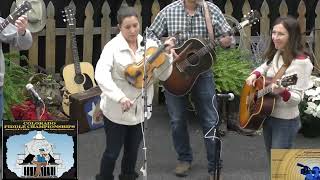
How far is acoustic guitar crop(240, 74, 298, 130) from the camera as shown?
5.57 metres

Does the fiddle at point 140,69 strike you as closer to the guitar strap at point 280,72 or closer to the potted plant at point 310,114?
→ the guitar strap at point 280,72

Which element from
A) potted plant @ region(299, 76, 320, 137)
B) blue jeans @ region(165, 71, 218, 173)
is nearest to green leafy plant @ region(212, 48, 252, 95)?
potted plant @ region(299, 76, 320, 137)

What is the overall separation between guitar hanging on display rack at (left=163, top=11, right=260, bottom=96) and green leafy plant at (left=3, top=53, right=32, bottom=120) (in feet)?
6.55

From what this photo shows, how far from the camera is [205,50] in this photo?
638 cm

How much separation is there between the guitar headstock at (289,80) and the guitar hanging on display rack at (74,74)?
355 centimetres

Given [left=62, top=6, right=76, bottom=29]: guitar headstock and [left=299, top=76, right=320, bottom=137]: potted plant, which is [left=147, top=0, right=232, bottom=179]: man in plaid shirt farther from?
[left=62, top=6, right=76, bottom=29]: guitar headstock

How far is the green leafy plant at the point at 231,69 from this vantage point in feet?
26.5

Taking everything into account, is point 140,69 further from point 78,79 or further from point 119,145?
point 78,79

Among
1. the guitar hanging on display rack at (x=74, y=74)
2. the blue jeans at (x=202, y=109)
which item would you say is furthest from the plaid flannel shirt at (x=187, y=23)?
the guitar hanging on display rack at (x=74, y=74)

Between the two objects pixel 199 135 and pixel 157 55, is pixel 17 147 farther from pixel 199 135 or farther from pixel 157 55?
pixel 199 135

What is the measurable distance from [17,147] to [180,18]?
1967mm

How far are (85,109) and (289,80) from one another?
10.8ft

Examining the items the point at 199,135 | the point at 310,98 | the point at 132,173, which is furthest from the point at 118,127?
the point at 310,98

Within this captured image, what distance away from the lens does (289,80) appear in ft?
17.6
